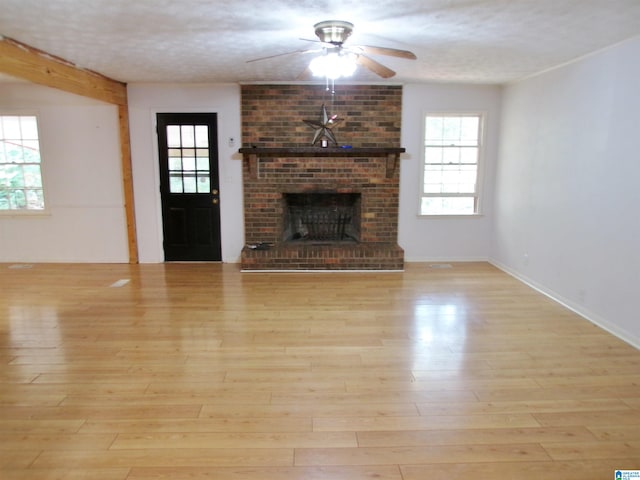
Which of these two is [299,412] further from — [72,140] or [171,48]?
[72,140]

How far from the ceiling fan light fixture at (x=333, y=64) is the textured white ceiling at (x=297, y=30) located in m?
0.22

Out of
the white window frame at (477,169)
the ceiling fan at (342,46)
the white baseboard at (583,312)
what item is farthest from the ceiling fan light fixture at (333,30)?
the white baseboard at (583,312)

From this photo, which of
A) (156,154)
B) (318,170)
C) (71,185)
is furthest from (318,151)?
(71,185)

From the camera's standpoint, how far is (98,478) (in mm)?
1912

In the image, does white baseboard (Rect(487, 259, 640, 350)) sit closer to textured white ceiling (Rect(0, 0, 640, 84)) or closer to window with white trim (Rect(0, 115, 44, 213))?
textured white ceiling (Rect(0, 0, 640, 84))

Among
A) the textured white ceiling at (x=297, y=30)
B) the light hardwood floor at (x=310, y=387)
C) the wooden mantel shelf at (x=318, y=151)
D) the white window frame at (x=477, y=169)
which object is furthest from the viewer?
the white window frame at (x=477, y=169)

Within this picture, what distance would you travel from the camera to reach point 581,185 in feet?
12.9

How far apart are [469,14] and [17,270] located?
19.6 feet

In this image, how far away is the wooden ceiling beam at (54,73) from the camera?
3.39 meters

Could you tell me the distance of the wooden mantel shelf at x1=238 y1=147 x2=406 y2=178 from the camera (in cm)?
545

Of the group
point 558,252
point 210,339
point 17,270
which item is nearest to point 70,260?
point 17,270

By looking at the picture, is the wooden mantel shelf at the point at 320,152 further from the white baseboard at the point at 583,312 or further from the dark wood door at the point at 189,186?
the white baseboard at the point at 583,312

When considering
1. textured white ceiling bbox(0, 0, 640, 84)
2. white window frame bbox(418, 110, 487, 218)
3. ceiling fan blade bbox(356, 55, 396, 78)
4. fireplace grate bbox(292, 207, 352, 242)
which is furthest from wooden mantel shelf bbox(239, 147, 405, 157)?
ceiling fan blade bbox(356, 55, 396, 78)

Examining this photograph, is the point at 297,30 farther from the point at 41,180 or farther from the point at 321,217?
the point at 41,180
